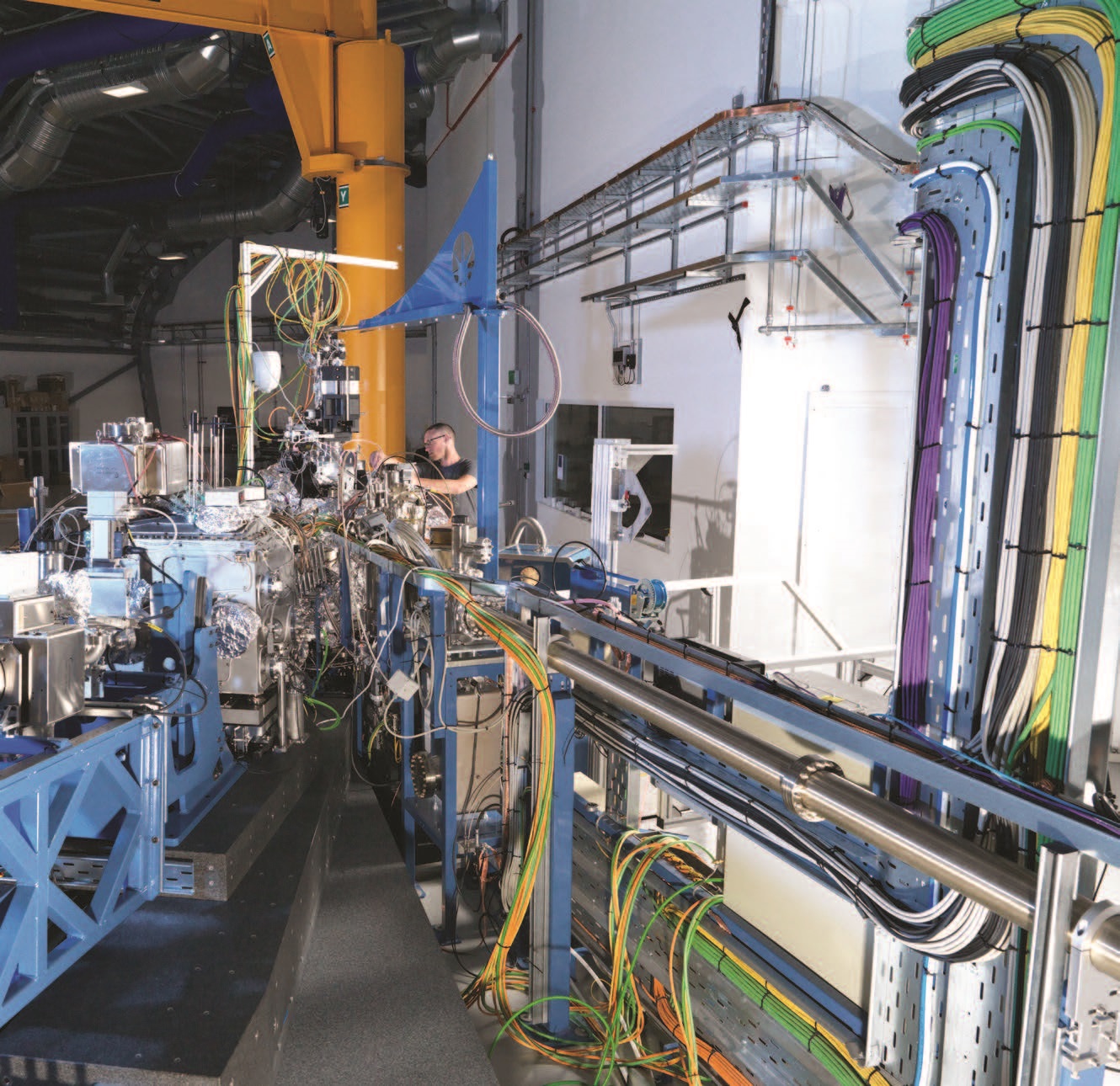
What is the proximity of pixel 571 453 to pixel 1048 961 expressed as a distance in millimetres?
6543

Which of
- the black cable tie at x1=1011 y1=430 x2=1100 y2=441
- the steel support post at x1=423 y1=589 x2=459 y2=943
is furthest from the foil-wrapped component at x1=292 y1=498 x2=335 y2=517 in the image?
the black cable tie at x1=1011 y1=430 x2=1100 y2=441

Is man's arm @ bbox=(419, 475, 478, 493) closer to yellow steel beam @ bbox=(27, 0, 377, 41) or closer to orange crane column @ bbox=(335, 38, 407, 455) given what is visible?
orange crane column @ bbox=(335, 38, 407, 455)

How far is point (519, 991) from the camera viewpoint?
2.72 metres

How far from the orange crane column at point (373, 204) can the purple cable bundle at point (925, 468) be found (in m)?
5.33

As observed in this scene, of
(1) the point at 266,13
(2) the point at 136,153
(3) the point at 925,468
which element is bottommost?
(3) the point at 925,468

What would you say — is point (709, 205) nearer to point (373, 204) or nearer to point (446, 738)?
point (446, 738)

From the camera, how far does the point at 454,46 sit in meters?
7.69

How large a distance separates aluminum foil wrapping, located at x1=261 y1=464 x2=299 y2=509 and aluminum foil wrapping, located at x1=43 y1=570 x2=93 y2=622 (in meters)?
1.66

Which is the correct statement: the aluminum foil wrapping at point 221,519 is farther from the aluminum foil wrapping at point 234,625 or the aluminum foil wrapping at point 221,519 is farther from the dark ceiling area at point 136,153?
the dark ceiling area at point 136,153

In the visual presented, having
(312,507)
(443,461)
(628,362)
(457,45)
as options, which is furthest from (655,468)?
(457,45)

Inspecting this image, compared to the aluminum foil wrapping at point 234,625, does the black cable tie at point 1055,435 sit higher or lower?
higher

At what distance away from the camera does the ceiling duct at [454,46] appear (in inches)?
301

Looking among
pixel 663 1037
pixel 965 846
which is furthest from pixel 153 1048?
pixel 965 846

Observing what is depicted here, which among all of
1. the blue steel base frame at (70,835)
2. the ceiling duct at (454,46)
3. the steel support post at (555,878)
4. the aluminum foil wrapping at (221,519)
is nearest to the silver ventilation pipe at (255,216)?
the ceiling duct at (454,46)
